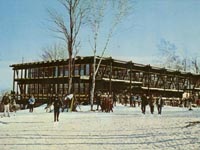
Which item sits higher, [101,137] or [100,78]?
[100,78]

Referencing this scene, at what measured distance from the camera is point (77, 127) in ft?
64.7

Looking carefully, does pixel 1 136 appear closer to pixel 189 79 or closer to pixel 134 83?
pixel 134 83

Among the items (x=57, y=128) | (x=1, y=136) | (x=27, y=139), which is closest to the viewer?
(x=27, y=139)

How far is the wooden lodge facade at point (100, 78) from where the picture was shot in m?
46.0

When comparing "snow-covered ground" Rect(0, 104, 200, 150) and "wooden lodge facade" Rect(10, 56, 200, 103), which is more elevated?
"wooden lodge facade" Rect(10, 56, 200, 103)

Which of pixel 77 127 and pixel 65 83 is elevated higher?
pixel 65 83

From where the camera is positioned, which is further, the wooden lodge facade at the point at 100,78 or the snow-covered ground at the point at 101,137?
the wooden lodge facade at the point at 100,78

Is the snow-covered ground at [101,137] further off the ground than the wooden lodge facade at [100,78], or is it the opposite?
the wooden lodge facade at [100,78]

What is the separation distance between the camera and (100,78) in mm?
44250

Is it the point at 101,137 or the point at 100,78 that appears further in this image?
the point at 100,78

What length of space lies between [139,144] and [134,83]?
117 feet

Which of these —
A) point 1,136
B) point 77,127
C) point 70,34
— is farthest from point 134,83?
point 1,136

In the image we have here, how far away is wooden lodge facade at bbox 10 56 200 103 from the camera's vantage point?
46031 millimetres

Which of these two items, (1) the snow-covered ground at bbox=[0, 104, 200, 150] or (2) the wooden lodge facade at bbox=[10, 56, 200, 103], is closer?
(1) the snow-covered ground at bbox=[0, 104, 200, 150]
